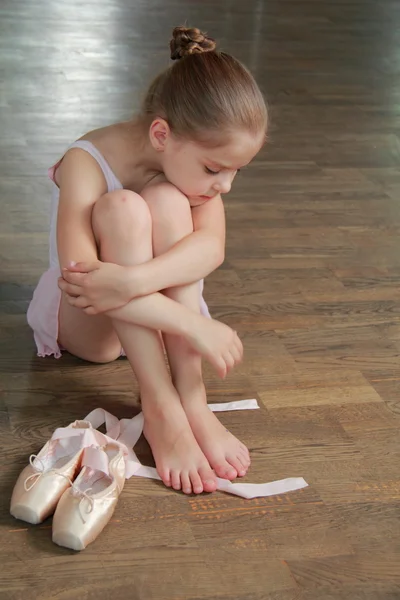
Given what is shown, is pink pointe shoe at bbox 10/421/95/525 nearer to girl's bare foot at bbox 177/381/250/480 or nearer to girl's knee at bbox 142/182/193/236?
girl's bare foot at bbox 177/381/250/480

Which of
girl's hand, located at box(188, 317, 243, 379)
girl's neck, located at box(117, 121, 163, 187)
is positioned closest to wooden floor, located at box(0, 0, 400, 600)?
girl's hand, located at box(188, 317, 243, 379)

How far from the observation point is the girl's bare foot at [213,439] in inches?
59.9

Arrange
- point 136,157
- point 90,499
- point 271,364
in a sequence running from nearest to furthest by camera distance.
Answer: point 90,499 → point 136,157 → point 271,364

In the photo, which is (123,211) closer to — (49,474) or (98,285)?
(98,285)

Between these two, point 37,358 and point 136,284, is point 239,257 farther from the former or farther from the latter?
point 136,284

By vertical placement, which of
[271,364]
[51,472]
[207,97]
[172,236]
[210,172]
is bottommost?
[271,364]

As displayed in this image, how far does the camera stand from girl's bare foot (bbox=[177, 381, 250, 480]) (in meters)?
1.52

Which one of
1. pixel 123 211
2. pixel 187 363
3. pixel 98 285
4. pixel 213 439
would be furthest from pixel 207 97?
pixel 213 439

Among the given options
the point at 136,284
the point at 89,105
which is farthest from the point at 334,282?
the point at 89,105

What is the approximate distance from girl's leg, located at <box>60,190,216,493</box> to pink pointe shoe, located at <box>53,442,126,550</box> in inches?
3.5

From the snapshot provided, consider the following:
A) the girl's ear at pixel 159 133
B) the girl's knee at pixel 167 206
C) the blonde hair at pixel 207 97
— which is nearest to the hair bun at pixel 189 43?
the blonde hair at pixel 207 97

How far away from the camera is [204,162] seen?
1.50 m

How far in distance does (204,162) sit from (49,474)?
56cm

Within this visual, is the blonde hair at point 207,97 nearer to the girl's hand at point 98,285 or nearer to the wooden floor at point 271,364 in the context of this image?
the girl's hand at point 98,285
